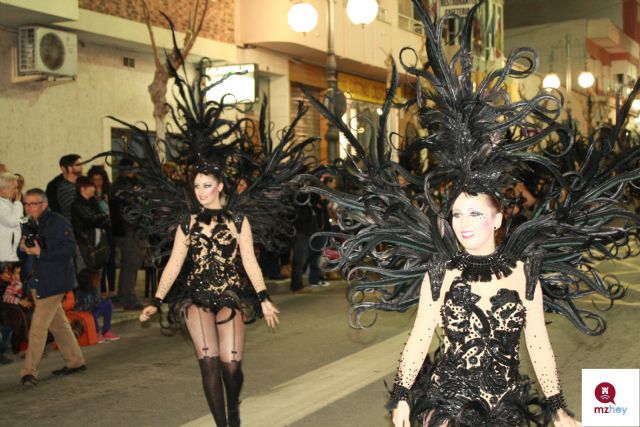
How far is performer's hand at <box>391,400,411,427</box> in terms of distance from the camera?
4141mm

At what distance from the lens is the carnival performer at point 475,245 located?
4180 mm

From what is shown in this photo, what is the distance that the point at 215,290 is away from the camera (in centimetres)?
668

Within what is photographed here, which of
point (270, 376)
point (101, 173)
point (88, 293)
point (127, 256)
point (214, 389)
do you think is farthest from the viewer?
point (101, 173)

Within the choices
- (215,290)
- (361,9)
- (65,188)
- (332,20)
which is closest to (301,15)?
(332,20)

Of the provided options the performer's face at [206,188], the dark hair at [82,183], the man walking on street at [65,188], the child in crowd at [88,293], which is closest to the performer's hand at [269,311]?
the performer's face at [206,188]

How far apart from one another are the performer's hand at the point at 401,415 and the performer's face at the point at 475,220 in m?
0.73

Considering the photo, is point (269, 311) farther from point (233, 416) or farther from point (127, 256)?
point (127, 256)

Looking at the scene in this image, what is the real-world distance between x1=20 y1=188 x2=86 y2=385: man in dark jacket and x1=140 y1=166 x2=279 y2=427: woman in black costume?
3031 mm

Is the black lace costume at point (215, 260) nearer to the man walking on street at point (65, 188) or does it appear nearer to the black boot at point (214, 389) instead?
the black boot at point (214, 389)

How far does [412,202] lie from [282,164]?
10.5 ft

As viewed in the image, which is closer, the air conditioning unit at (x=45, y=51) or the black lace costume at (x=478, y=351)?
the black lace costume at (x=478, y=351)

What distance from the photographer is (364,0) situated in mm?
19859

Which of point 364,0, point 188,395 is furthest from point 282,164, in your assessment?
point 364,0

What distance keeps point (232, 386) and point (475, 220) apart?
2.94 m
